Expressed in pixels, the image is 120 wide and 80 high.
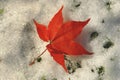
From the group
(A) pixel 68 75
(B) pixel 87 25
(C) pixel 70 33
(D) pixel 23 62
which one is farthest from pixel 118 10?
(D) pixel 23 62

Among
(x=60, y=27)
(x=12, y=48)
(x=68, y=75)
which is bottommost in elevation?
(x=68, y=75)

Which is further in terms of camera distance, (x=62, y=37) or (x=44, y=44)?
(x=44, y=44)

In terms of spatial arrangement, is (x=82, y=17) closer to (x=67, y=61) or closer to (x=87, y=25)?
(x=87, y=25)

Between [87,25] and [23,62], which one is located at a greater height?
[87,25]
